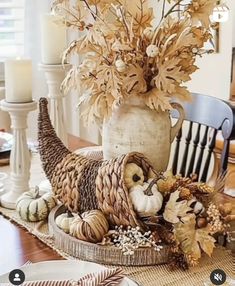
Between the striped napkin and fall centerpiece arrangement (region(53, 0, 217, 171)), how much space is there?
15.0 inches

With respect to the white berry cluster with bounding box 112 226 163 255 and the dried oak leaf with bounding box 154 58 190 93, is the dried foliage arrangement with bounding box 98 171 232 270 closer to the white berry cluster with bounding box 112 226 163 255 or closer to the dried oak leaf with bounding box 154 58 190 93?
the white berry cluster with bounding box 112 226 163 255

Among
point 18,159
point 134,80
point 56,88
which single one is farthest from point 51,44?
point 134,80

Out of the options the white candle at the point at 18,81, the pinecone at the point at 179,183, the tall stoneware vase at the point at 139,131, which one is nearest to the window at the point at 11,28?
the white candle at the point at 18,81

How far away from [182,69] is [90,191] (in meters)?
0.36

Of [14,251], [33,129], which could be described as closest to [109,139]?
[14,251]

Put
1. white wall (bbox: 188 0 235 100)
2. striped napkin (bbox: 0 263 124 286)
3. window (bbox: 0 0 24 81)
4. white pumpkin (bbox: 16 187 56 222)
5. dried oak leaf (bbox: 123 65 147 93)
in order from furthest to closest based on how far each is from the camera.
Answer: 1. white wall (bbox: 188 0 235 100)
2. window (bbox: 0 0 24 81)
3. white pumpkin (bbox: 16 187 56 222)
4. dried oak leaf (bbox: 123 65 147 93)
5. striped napkin (bbox: 0 263 124 286)

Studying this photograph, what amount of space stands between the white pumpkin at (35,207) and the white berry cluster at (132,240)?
264 millimetres

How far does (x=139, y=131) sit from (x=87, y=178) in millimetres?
170

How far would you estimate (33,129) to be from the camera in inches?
136

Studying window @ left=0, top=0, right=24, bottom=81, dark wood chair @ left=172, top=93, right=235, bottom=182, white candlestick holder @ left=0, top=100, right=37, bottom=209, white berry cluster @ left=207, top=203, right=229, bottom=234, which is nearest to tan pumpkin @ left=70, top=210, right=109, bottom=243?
white berry cluster @ left=207, top=203, right=229, bottom=234

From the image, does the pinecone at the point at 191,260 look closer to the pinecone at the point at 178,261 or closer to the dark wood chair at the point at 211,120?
the pinecone at the point at 178,261

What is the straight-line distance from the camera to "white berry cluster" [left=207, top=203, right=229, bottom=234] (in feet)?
3.94

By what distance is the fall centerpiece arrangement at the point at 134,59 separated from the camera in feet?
4.15

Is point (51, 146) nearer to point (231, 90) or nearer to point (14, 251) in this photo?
point (14, 251)
